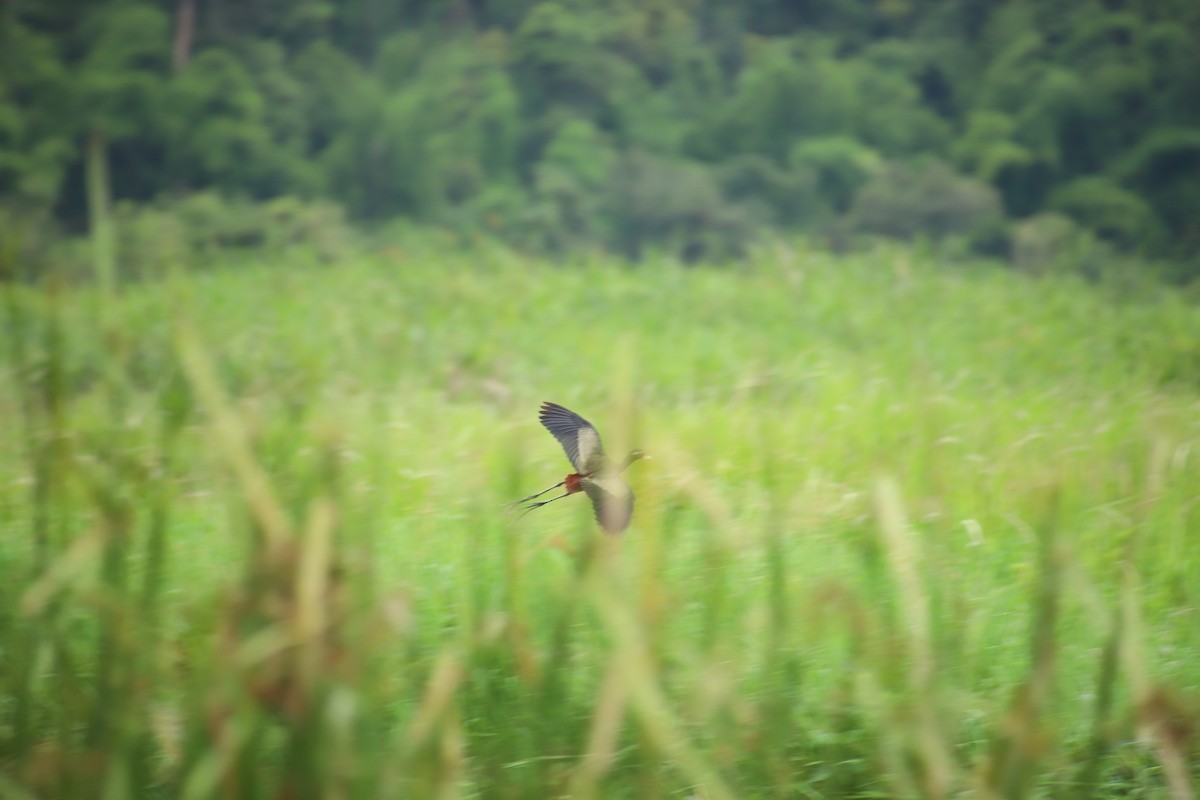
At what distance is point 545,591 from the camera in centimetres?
205

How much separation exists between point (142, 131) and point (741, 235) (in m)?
4.18

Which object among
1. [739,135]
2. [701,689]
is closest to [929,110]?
[739,135]

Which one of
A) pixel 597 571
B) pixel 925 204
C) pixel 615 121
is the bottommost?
pixel 597 571

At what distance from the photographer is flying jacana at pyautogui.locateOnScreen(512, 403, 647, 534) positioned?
1.52m

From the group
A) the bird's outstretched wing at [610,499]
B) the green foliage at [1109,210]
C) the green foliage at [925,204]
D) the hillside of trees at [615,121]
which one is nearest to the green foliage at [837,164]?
the hillside of trees at [615,121]

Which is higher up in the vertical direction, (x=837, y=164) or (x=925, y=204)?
(x=837, y=164)

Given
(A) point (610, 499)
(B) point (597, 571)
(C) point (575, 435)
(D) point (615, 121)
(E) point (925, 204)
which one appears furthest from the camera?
(D) point (615, 121)

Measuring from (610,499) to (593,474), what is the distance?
0.07 m

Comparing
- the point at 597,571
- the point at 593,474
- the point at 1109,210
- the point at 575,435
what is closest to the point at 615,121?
the point at 1109,210

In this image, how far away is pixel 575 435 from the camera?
1.73 meters

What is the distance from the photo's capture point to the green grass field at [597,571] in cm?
116

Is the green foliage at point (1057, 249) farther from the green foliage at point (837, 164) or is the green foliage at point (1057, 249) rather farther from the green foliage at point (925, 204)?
the green foliage at point (837, 164)

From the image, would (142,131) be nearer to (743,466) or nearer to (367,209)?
(367,209)

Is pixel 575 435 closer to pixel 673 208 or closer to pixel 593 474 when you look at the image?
pixel 593 474
